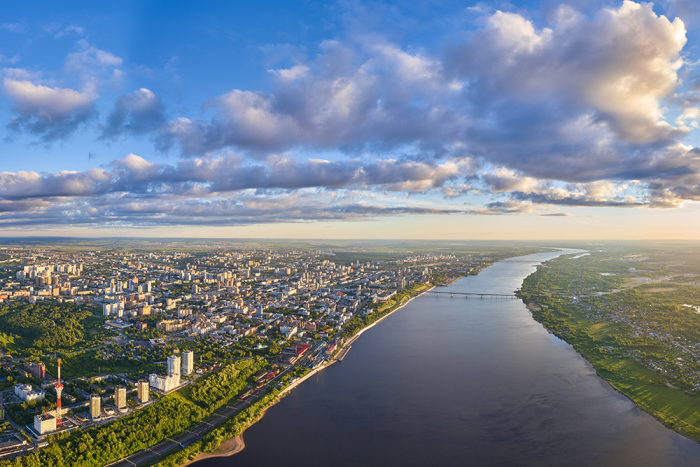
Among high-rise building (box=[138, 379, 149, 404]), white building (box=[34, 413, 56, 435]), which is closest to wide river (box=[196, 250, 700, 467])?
high-rise building (box=[138, 379, 149, 404])

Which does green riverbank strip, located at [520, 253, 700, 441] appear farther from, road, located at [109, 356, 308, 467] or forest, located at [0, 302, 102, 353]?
forest, located at [0, 302, 102, 353]

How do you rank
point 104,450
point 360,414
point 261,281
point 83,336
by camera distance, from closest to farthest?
1. point 104,450
2. point 360,414
3. point 83,336
4. point 261,281

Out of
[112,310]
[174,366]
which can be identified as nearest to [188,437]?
[174,366]

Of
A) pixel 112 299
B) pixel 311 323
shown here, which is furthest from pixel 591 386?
pixel 112 299

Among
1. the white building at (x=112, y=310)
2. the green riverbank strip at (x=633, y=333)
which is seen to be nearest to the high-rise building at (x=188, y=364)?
the white building at (x=112, y=310)

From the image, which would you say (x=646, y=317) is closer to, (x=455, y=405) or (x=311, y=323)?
(x=455, y=405)

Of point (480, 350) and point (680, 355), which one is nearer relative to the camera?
point (680, 355)

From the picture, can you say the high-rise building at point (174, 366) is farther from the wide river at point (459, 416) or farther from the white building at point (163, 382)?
the wide river at point (459, 416)
